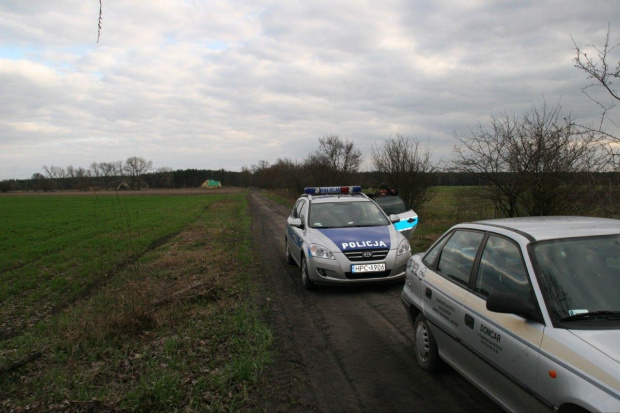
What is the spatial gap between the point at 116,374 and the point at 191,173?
14033 centimetres

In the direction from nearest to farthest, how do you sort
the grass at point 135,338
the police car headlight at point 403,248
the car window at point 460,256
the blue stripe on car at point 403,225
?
1. the car window at point 460,256
2. the grass at point 135,338
3. the police car headlight at point 403,248
4. the blue stripe on car at point 403,225

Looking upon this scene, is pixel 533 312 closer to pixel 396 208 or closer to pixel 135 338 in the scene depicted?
pixel 135 338

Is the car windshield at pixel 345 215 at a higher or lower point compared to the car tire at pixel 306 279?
higher

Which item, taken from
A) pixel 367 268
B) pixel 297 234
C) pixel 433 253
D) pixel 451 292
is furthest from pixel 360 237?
pixel 451 292

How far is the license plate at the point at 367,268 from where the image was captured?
722 cm

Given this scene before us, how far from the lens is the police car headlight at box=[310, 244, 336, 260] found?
7.34 meters

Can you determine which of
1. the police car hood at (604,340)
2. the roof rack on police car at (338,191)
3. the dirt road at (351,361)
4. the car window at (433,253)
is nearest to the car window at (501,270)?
the police car hood at (604,340)

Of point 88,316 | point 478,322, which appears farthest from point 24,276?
point 478,322

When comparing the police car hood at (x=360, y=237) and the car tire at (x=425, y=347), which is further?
the police car hood at (x=360, y=237)

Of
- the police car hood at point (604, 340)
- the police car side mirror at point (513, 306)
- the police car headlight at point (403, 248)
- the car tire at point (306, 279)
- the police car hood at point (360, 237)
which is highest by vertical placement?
the police car side mirror at point (513, 306)

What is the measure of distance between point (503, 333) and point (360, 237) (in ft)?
15.6

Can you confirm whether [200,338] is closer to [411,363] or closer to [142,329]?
[142,329]

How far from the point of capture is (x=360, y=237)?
7656 mm

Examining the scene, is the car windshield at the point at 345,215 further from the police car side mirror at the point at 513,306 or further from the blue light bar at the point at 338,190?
the police car side mirror at the point at 513,306
